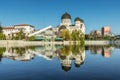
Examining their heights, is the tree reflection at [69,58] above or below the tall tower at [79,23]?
below

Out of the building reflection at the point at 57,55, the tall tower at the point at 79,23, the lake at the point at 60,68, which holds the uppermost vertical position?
the tall tower at the point at 79,23

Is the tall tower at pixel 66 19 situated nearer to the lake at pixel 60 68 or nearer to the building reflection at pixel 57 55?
the building reflection at pixel 57 55

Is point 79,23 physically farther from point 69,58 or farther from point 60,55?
point 69,58

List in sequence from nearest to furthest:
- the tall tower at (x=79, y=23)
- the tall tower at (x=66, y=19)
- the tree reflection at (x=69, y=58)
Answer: the tree reflection at (x=69, y=58)
the tall tower at (x=66, y=19)
the tall tower at (x=79, y=23)

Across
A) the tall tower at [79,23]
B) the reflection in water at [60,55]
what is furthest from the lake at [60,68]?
the tall tower at [79,23]

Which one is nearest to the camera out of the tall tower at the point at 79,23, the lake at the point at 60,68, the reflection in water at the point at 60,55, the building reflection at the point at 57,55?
the lake at the point at 60,68

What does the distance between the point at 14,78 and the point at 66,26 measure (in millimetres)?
130572

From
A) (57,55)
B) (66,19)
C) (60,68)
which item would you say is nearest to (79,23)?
(66,19)

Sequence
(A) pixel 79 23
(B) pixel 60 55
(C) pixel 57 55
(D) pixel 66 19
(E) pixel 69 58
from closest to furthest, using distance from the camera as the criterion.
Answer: (E) pixel 69 58, (B) pixel 60 55, (C) pixel 57 55, (D) pixel 66 19, (A) pixel 79 23

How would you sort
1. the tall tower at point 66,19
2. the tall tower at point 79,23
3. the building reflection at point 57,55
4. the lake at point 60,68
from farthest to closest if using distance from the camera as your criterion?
the tall tower at point 79,23
the tall tower at point 66,19
the building reflection at point 57,55
the lake at point 60,68

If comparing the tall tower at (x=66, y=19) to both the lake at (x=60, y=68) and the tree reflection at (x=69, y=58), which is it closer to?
the tree reflection at (x=69, y=58)

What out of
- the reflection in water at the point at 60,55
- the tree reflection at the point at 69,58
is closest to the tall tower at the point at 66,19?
the reflection in water at the point at 60,55

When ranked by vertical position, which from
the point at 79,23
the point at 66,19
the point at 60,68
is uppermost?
the point at 66,19

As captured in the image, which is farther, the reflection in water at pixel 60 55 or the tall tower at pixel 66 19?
the tall tower at pixel 66 19
